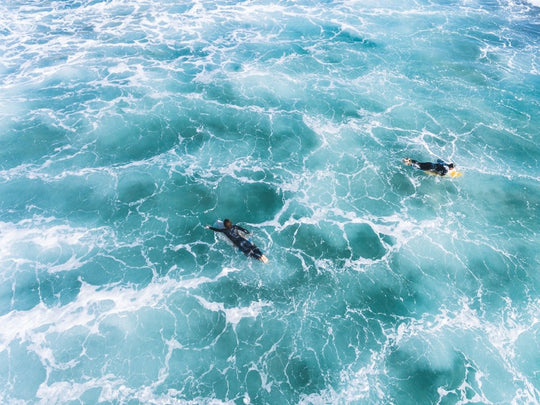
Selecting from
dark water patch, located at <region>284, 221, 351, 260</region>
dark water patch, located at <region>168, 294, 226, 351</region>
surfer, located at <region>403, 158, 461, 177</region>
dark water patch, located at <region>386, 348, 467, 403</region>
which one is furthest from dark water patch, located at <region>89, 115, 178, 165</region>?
dark water patch, located at <region>386, 348, 467, 403</region>

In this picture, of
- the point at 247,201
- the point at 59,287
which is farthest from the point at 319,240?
the point at 59,287

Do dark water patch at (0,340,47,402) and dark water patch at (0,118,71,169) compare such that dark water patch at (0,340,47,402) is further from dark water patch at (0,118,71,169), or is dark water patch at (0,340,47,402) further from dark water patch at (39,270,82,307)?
dark water patch at (0,118,71,169)

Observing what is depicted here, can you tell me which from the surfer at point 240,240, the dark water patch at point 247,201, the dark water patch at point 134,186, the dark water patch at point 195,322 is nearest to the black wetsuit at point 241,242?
the surfer at point 240,240

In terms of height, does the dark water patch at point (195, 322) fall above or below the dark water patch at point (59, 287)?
below

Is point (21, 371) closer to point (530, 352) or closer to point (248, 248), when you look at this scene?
point (248, 248)

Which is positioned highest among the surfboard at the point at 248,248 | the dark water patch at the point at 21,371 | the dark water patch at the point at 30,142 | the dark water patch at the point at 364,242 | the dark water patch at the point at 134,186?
the dark water patch at the point at 30,142

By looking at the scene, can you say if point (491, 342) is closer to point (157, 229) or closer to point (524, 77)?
point (157, 229)

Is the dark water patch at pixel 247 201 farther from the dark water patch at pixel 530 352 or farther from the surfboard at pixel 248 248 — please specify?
the dark water patch at pixel 530 352
